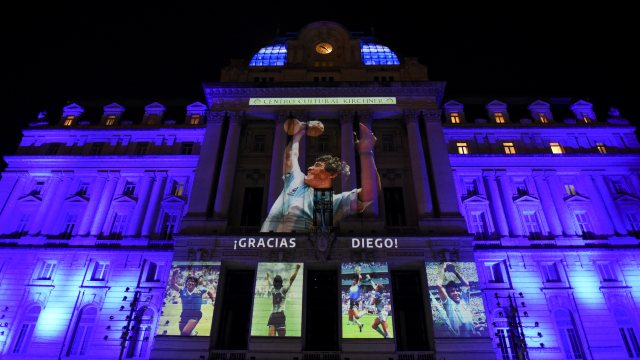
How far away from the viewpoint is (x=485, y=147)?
1917 inches

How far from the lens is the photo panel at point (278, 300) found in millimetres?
32750

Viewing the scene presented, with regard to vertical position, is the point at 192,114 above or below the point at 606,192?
above

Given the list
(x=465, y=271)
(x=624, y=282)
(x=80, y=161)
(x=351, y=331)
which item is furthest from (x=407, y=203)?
(x=80, y=161)

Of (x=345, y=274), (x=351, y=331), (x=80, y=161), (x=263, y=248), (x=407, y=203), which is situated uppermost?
(x=80, y=161)

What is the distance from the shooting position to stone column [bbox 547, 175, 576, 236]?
139 feet

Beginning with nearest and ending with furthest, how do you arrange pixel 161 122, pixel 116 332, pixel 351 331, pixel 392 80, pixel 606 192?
pixel 351 331 → pixel 116 332 → pixel 606 192 → pixel 392 80 → pixel 161 122

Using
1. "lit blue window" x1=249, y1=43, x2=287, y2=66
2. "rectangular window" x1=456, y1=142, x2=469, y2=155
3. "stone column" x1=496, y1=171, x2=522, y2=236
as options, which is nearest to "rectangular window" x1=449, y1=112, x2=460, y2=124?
"rectangular window" x1=456, y1=142, x2=469, y2=155

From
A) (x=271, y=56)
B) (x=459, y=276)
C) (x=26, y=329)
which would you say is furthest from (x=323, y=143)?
(x=26, y=329)

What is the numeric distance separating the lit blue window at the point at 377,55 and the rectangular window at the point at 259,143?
15.7 meters

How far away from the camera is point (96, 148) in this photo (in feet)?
163

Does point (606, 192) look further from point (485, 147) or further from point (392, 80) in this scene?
point (392, 80)

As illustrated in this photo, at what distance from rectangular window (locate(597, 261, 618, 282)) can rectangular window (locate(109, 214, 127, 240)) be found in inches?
1867

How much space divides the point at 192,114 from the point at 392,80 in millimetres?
24514

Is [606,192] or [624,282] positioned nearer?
[624,282]
